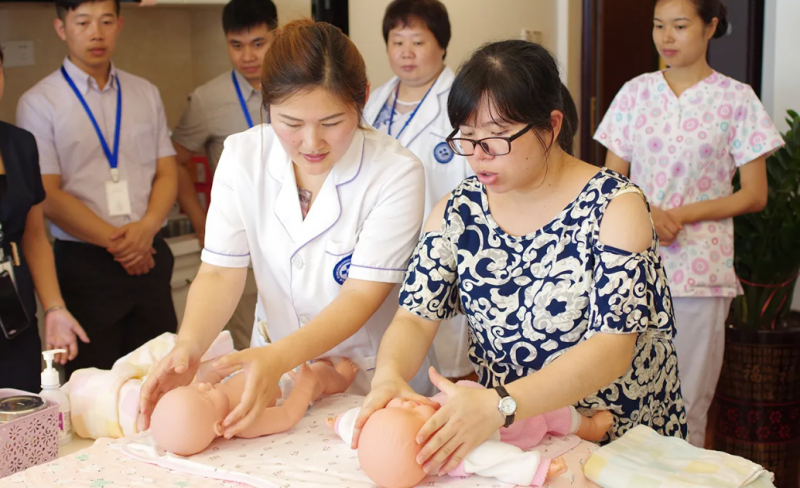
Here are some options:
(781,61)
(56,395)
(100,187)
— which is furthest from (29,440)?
(781,61)

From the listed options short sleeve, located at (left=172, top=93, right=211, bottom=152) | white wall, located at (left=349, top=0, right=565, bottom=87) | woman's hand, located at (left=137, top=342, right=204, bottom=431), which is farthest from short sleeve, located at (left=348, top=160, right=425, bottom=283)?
white wall, located at (left=349, top=0, right=565, bottom=87)

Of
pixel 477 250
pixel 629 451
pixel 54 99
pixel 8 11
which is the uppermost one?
pixel 8 11

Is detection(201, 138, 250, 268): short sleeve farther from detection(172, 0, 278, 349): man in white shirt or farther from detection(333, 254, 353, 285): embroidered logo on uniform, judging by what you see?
detection(172, 0, 278, 349): man in white shirt

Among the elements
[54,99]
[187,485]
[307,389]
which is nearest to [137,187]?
[54,99]

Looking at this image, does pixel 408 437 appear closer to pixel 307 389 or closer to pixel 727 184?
pixel 307 389

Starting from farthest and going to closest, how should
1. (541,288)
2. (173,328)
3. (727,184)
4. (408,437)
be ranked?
1. (173,328)
2. (727,184)
3. (541,288)
4. (408,437)

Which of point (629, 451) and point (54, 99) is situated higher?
point (54, 99)

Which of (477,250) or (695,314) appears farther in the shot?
(695,314)

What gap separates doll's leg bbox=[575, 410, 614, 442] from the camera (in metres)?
1.47

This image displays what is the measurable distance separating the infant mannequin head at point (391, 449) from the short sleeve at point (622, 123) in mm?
1645

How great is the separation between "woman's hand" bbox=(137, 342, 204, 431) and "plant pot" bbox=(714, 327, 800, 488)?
1.91 meters

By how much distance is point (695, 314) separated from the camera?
258cm

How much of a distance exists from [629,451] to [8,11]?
2.94m

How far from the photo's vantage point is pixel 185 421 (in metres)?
1.37
